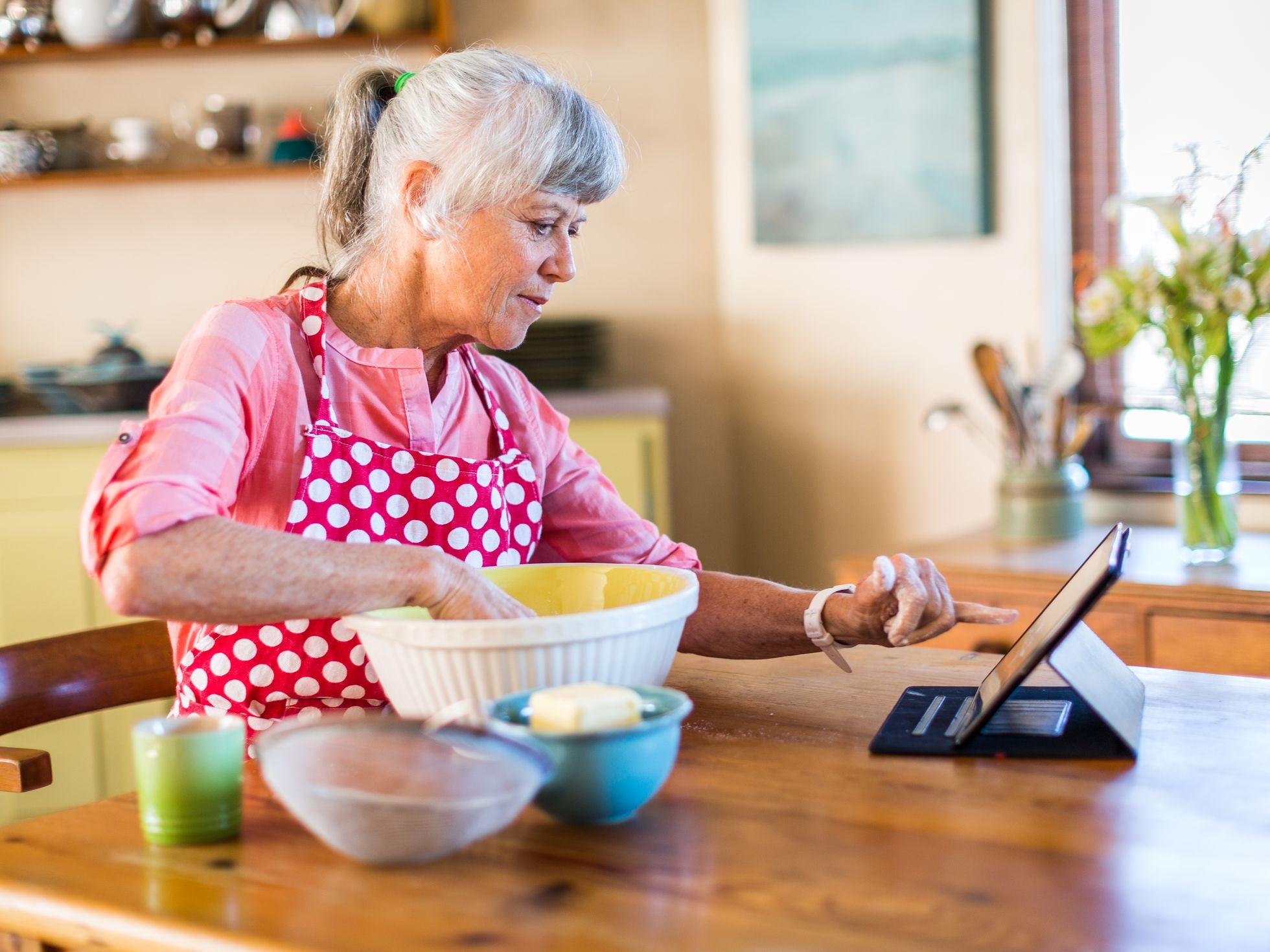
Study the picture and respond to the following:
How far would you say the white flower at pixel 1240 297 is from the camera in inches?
85.4

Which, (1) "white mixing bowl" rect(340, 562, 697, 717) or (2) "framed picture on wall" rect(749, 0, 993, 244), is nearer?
(1) "white mixing bowl" rect(340, 562, 697, 717)

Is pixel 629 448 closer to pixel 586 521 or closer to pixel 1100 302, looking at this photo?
pixel 1100 302

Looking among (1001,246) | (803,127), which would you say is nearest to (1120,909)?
(1001,246)

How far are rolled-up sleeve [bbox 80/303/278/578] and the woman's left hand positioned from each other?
0.60m

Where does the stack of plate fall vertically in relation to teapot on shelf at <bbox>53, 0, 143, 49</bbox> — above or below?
Result: below

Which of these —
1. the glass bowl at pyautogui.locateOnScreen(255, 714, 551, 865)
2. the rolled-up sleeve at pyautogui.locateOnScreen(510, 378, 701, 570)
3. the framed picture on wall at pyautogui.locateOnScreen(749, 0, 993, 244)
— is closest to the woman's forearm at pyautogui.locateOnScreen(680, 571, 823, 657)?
the rolled-up sleeve at pyautogui.locateOnScreen(510, 378, 701, 570)

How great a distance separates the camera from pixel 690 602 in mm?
1147

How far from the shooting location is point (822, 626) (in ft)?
4.56

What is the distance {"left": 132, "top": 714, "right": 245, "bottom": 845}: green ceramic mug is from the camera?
94 cm

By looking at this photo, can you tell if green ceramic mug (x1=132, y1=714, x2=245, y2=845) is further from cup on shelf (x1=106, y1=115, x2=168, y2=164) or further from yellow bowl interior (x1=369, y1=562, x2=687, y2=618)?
cup on shelf (x1=106, y1=115, x2=168, y2=164)

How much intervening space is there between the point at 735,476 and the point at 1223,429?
1.26m

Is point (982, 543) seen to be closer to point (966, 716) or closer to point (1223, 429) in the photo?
point (1223, 429)

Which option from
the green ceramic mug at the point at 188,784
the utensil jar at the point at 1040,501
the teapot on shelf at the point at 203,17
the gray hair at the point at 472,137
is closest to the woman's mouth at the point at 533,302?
the gray hair at the point at 472,137

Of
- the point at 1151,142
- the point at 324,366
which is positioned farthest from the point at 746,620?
the point at 1151,142
